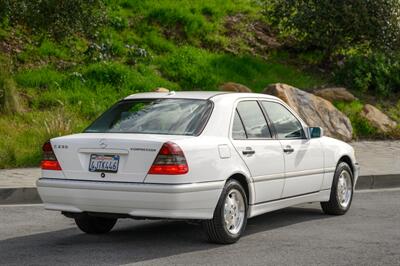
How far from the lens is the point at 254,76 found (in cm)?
2059

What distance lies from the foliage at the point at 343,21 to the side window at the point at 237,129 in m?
12.4

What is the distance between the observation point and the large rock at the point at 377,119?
1869cm

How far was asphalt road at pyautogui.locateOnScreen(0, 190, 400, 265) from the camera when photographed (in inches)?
306

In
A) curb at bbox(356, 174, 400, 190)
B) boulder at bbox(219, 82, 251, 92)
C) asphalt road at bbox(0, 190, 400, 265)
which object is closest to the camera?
asphalt road at bbox(0, 190, 400, 265)

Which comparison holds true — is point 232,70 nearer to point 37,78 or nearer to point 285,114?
point 37,78

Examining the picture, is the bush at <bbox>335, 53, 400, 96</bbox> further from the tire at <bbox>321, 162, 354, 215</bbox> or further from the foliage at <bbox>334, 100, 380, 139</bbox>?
the tire at <bbox>321, 162, 354, 215</bbox>

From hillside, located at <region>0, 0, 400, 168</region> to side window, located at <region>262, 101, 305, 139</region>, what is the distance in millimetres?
5818

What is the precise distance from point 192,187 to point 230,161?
648 millimetres

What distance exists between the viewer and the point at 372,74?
2062 centimetres

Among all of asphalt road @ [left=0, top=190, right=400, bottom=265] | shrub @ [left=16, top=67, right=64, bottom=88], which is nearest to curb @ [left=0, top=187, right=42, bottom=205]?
asphalt road @ [left=0, top=190, right=400, bottom=265]

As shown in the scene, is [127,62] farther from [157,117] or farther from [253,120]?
[157,117]

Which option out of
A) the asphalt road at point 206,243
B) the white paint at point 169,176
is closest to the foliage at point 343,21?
the asphalt road at point 206,243

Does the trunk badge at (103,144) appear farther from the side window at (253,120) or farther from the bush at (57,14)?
the bush at (57,14)

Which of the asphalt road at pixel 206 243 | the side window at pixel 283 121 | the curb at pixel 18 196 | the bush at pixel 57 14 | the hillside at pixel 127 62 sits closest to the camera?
the asphalt road at pixel 206 243
